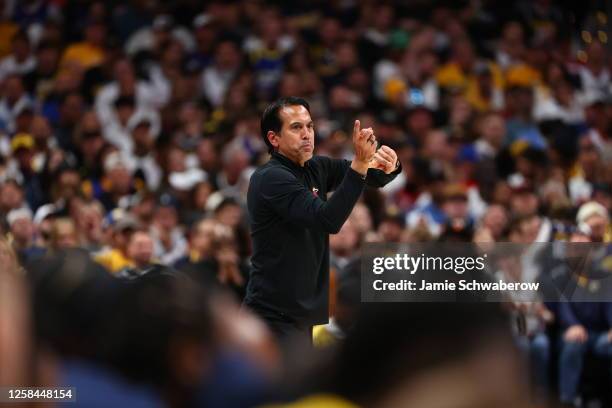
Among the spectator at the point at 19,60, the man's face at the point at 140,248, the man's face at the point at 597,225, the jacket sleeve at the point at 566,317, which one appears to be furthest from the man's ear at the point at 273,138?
the spectator at the point at 19,60

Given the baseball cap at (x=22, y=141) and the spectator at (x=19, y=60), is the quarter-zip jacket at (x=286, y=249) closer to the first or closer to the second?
the baseball cap at (x=22, y=141)

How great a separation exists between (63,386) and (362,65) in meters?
10.5

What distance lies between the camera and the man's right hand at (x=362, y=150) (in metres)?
4.43

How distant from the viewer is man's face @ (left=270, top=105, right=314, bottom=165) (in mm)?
4871

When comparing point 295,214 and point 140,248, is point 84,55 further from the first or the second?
point 295,214

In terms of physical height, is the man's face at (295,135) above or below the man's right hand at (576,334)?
above

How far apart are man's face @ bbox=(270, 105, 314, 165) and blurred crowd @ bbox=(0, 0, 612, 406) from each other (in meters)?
0.86

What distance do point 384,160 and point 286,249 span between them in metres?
0.59

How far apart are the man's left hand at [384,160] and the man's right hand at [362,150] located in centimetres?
11

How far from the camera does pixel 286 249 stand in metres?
4.71

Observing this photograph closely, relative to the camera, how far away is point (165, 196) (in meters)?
9.68

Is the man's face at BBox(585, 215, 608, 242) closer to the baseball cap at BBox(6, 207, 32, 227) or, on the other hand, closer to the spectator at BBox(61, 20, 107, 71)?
the baseball cap at BBox(6, 207, 32, 227)

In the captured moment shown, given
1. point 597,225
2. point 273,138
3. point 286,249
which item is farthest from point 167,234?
point 286,249

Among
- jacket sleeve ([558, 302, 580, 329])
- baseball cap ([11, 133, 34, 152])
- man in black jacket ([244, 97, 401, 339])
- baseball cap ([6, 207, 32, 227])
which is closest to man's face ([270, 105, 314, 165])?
man in black jacket ([244, 97, 401, 339])
